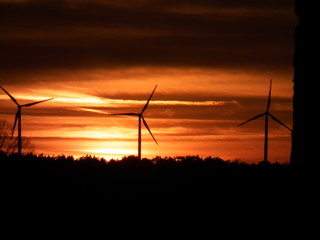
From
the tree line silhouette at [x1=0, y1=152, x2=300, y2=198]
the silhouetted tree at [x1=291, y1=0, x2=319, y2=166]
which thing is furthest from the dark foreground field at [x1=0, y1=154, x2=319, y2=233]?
the silhouetted tree at [x1=291, y1=0, x2=319, y2=166]

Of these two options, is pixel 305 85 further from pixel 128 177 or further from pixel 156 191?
pixel 128 177

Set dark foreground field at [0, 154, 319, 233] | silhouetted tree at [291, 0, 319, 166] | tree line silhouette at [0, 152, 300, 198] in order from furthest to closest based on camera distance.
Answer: silhouetted tree at [291, 0, 319, 166], tree line silhouette at [0, 152, 300, 198], dark foreground field at [0, 154, 319, 233]

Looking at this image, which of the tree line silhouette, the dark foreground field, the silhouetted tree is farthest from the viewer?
the silhouetted tree

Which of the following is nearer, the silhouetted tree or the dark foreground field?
the dark foreground field

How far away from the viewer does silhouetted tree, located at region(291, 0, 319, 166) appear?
33.1 metres

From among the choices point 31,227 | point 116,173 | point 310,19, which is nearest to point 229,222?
point 116,173

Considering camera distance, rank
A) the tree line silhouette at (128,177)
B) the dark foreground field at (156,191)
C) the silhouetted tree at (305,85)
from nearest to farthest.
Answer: the dark foreground field at (156,191) → the tree line silhouette at (128,177) → the silhouetted tree at (305,85)

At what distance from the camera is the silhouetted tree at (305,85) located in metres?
33.1

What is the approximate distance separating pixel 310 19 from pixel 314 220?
9.59 meters

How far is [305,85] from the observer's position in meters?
33.7

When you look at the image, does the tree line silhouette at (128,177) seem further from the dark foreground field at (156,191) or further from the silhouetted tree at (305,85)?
the silhouetted tree at (305,85)

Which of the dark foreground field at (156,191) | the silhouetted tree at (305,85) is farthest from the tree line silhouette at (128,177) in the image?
the silhouetted tree at (305,85)

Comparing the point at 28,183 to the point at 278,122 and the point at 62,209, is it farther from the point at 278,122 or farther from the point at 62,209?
the point at 278,122

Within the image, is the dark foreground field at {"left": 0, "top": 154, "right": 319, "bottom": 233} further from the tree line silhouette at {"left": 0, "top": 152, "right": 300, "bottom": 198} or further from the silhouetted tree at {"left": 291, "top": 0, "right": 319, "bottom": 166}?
the silhouetted tree at {"left": 291, "top": 0, "right": 319, "bottom": 166}
